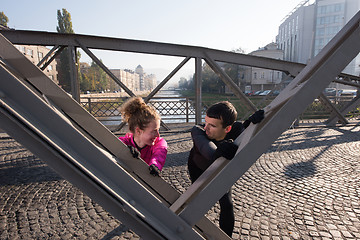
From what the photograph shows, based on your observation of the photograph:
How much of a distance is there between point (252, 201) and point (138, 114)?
87.6 inches

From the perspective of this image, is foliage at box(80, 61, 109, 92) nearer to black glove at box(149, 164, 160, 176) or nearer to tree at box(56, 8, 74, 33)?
tree at box(56, 8, 74, 33)

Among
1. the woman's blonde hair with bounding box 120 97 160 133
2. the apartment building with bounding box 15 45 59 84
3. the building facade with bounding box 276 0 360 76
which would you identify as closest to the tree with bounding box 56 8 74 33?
the apartment building with bounding box 15 45 59 84

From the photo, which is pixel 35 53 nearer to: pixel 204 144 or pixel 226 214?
pixel 204 144

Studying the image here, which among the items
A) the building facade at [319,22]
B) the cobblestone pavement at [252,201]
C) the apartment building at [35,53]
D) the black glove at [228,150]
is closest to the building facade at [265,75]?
the building facade at [319,22]

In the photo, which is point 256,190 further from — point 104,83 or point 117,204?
point 104,83

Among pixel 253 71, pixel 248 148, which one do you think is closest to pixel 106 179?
pixel 248 148

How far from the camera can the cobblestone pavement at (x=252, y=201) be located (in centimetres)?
238

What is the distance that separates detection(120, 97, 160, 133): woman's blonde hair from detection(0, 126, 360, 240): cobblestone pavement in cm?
106

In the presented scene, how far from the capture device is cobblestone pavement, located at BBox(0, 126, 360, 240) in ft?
7.80

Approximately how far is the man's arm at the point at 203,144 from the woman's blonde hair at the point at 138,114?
443mm

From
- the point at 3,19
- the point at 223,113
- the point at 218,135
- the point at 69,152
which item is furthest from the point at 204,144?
the point at 3,19

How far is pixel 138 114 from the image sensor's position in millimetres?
2033

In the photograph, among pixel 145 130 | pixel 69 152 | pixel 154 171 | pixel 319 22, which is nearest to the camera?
pixel 69 152

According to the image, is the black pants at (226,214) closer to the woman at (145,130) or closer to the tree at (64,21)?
the woman at (145,130)
